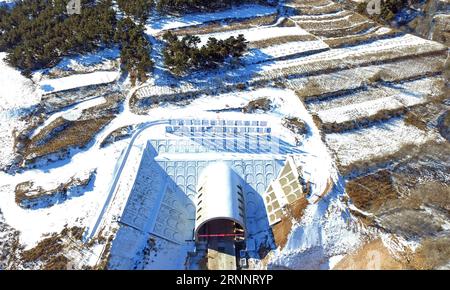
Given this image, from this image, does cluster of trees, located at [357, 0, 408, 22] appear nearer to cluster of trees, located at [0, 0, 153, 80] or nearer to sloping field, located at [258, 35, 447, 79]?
sloping field, located at [258, 35, 447, 79]

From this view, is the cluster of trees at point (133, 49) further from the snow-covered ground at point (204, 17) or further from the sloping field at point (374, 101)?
the sloping field at point (374, 101)

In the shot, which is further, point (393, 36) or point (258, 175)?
point (393, 36)

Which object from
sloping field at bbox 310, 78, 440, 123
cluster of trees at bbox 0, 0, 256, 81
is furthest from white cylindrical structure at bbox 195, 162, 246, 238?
cluster of trees at bbox 0, 0, 256, 81

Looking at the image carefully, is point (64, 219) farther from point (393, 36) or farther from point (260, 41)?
point (393, 36)

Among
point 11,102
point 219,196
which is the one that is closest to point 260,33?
point 219,196

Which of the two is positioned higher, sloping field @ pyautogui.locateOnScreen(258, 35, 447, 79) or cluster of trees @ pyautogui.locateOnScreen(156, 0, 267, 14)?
cluster of trees @ pyautogui.locateOnScreen(156, 0, 267, 14)
